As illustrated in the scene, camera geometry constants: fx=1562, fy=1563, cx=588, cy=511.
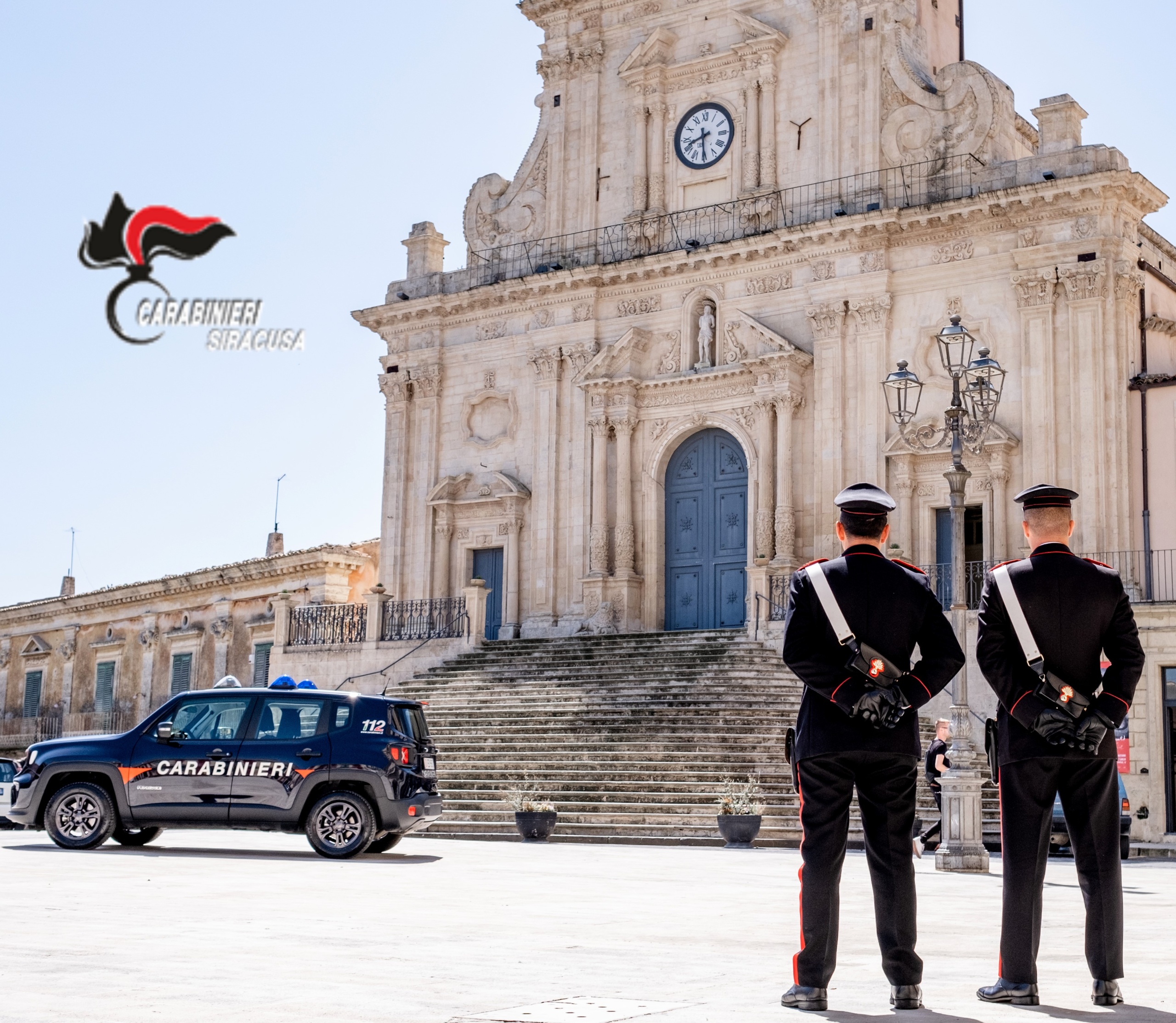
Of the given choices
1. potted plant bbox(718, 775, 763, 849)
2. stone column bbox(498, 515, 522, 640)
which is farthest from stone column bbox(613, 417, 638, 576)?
potted plant bbox(718, 775, 763, 849)

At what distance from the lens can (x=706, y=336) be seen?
28.9 m

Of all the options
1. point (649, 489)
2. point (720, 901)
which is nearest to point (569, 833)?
point (720, 901)

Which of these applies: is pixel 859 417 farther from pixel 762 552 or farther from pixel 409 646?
pixel 409 646

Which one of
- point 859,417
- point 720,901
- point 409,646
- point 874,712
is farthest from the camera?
point 409,646

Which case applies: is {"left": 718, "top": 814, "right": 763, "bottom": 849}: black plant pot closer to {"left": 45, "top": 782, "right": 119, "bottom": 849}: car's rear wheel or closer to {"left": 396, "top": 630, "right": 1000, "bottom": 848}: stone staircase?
{"left": 396, "top": 630, "right": 1000, "bottom": 848}: stone staircase

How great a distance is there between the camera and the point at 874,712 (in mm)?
5781

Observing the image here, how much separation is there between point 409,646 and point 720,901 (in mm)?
18813

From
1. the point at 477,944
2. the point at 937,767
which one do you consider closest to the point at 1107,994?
the point at 477,944

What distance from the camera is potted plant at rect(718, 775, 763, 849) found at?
17656mm

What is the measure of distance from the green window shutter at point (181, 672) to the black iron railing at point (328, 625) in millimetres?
11061

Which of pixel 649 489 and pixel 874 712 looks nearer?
pixel 874 712

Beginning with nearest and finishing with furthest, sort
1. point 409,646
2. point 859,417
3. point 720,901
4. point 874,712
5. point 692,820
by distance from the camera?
point 874,712 < point 720,901 < point 692,820 < point 859,417 < point 409,646

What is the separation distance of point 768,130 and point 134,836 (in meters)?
18.7

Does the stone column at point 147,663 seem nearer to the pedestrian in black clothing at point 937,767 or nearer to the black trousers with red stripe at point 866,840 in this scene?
the pedestrian in black clothing at point 937,767
